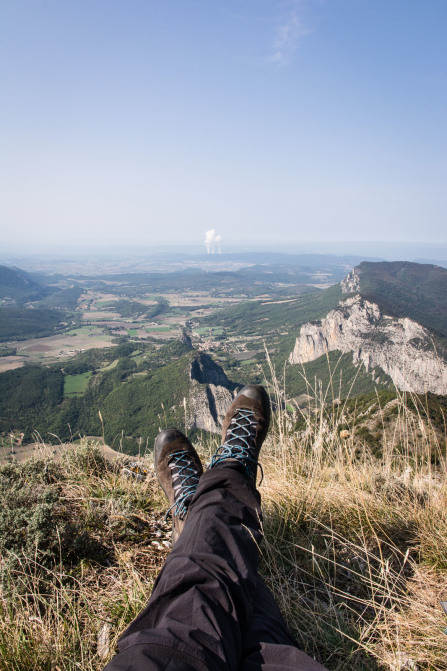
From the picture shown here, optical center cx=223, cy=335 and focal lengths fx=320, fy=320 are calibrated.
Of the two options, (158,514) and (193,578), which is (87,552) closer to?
(158,514)

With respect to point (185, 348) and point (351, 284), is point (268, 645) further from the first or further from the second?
point (351, 284)

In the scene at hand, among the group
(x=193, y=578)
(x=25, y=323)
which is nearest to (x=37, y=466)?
(x=193, y=578)

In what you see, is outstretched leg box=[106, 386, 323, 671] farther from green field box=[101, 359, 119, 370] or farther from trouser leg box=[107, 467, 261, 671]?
green field box=[101, 359, 119, 370]

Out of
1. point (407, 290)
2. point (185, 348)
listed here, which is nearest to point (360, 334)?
point (185, 348)

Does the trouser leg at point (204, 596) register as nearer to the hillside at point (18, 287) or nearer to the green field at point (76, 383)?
the green field at point (76, 383)

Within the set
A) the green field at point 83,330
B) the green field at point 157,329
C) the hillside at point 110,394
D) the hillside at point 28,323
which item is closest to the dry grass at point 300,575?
the hillside at point 110,394
